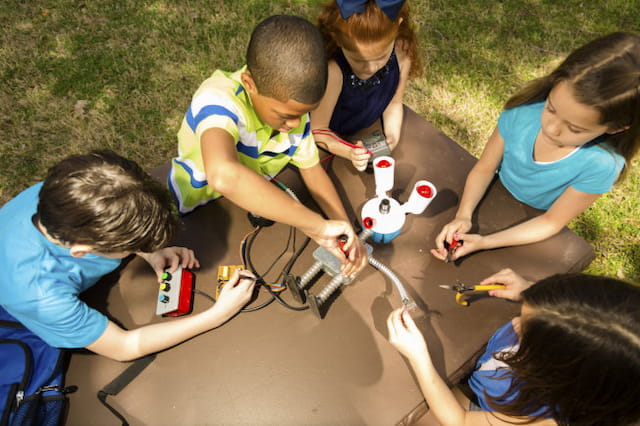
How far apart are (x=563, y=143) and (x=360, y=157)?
68 centimetres

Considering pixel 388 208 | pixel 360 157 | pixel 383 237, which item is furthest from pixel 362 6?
pixel 383 237

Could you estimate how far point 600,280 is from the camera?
0.84 metres

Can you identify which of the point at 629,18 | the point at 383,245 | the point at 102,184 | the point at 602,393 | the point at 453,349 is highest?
the point at 629,18

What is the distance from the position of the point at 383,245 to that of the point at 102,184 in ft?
3.04

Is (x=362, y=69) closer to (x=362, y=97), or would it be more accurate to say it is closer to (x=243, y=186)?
(x=362, y=97)

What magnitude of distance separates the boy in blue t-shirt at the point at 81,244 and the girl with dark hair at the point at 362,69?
0.74m

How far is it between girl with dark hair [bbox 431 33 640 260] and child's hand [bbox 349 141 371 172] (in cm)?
40

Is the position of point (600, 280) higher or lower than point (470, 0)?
lower

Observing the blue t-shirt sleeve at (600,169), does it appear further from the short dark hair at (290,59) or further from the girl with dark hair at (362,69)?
the short dark hair at (290,59)

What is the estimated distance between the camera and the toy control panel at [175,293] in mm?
1187

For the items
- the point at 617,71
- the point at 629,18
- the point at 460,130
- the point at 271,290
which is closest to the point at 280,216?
the point at 271,290

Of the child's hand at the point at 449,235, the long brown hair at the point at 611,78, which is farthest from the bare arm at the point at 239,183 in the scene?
the long brown hair at the point at 611,78

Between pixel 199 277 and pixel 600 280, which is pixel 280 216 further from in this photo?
pixel 600 280

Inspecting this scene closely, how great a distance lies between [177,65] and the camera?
2820 mm
